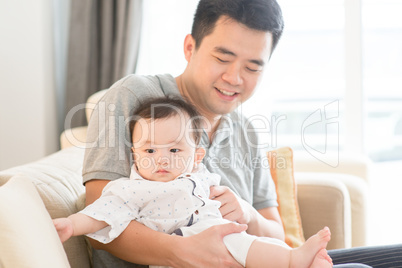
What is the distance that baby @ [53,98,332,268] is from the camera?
1.18m

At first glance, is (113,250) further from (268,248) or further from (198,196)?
(268,248)

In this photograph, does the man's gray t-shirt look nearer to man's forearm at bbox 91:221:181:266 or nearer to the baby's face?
the baby's face

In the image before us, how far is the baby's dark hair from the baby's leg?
41cm

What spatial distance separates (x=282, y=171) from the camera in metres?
2.02

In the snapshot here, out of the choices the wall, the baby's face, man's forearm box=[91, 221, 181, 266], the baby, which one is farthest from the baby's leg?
the wall

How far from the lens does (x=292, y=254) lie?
1187 mm

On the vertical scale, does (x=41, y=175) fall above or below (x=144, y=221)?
above

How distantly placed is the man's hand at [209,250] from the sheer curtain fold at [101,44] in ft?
9.22

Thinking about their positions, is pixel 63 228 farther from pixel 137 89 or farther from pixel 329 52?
pixel 329 52

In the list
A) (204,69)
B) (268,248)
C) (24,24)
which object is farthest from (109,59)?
(268,248)

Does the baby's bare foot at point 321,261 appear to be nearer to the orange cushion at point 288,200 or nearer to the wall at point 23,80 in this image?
the orange cushion at point 288,200

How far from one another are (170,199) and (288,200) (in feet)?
2.63

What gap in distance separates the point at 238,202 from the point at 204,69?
0.44 meters

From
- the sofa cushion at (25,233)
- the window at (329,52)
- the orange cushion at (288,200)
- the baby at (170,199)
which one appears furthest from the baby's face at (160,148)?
the window at (329,52)
